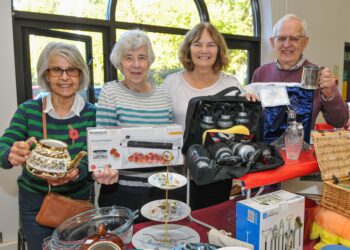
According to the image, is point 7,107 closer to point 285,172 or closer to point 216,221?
point 216,221

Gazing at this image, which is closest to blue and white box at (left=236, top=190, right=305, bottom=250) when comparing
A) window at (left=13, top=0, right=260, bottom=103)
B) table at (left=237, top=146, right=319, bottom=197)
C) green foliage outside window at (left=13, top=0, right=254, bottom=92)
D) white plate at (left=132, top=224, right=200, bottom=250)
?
table at (left=237, top=146, right=319, bottom=197)

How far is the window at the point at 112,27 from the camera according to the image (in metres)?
2.23

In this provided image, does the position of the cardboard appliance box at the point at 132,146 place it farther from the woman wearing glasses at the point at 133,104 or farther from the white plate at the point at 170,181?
the woman wearing glasses at the point at 133,104

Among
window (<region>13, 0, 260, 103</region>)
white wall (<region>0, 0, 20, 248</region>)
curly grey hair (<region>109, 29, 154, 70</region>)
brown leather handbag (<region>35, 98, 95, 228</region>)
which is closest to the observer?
brown leather handbag (<region>35, 98, 95, 228</region>)

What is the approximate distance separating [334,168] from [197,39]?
2.66ft

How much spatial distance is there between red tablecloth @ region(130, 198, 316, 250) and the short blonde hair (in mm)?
661

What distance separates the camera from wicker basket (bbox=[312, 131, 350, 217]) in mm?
1053

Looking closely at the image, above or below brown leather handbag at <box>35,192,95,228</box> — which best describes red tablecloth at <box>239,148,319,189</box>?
above

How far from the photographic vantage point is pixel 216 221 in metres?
1.23

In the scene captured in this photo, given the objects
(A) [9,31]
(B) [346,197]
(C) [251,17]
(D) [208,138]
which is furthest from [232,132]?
(C) [251,17]

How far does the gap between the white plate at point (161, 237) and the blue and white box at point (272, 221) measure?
0.59 ft

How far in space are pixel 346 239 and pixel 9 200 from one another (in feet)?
6.41

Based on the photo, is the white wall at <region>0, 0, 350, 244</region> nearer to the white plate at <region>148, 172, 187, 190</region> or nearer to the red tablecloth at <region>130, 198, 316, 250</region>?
the red tablecloth at <region>130, 198, 316, 250</region>

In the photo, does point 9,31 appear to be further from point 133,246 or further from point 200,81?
point 133,246
